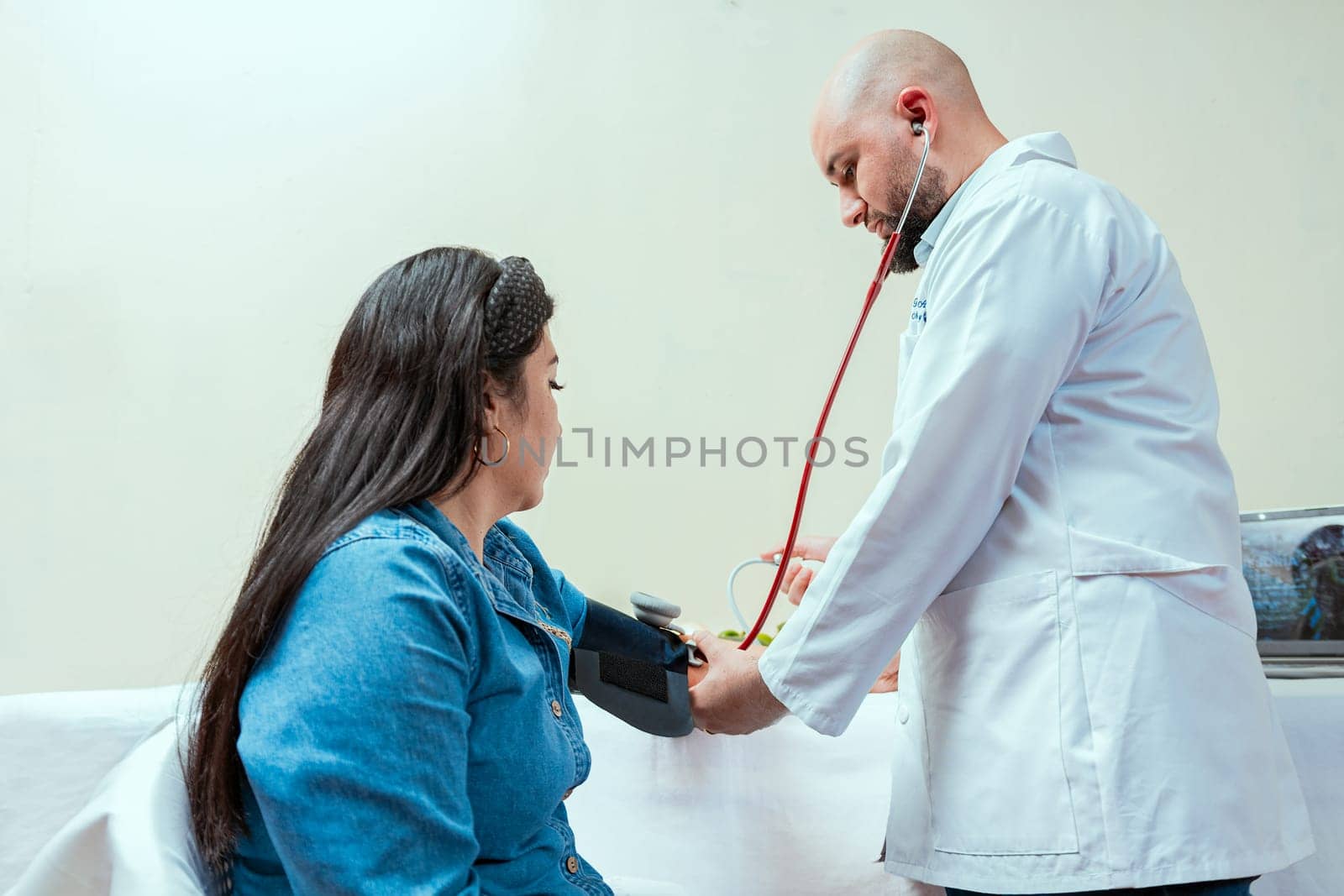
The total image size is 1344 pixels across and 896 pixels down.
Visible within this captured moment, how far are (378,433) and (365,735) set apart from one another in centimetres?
34

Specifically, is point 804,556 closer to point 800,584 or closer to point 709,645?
point 800,584

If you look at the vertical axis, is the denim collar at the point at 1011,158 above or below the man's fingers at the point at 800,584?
above

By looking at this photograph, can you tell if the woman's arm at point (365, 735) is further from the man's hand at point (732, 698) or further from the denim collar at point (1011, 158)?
the denim collar at point (1011, 158)

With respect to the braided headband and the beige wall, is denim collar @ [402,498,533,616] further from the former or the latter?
the beige wall

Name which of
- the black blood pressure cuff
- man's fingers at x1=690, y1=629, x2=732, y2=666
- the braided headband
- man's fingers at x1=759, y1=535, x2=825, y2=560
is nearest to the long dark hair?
the braided headband

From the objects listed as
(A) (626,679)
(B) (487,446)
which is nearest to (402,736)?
(B) (487,446)

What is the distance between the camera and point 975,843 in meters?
1.13

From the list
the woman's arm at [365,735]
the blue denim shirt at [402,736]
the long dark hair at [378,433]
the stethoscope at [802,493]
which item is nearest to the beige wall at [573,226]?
the stethoscope at [802,493]

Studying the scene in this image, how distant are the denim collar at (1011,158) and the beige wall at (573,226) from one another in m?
0.78

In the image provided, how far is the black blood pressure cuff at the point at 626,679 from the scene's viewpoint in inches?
56.8

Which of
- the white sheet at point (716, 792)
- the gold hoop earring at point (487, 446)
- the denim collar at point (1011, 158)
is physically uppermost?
the denim collar at point (1011, 158)

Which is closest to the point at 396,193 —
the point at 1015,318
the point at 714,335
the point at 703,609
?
the point at 714,335

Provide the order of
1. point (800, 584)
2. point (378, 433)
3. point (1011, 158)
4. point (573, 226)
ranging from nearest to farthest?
1. point (378, 433)
2. point (1011, 158)
3. point (800, 584)
4. point (573, 226)

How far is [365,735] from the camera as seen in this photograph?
2.72 feet
